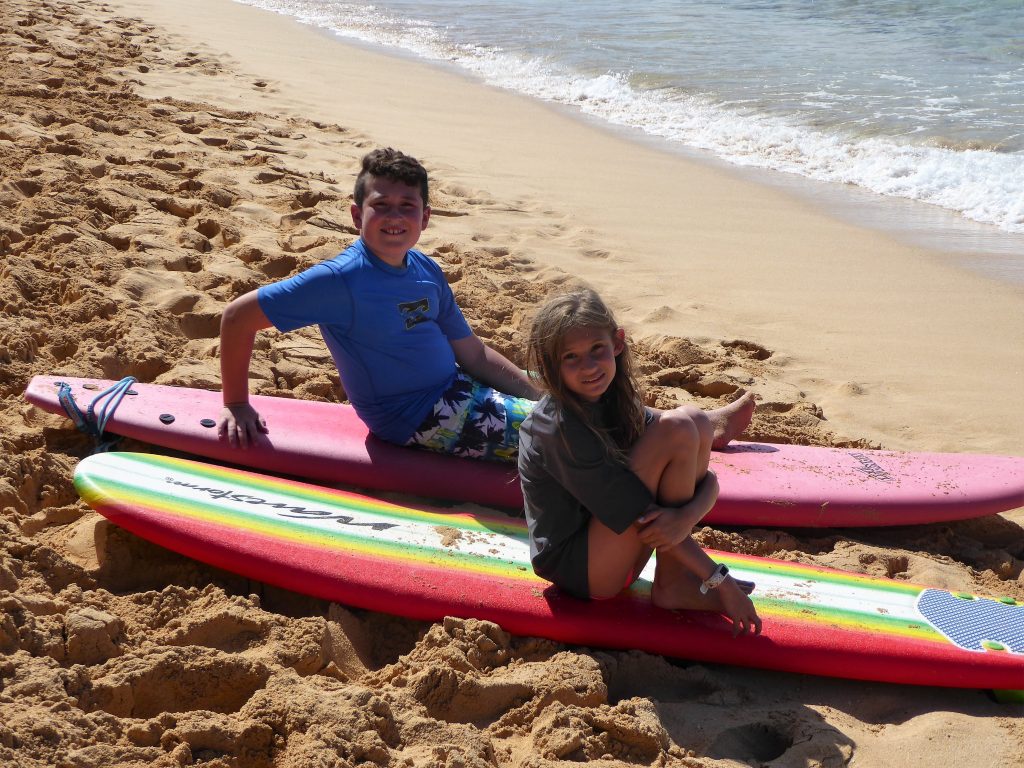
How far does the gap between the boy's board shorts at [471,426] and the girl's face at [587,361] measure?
95cm

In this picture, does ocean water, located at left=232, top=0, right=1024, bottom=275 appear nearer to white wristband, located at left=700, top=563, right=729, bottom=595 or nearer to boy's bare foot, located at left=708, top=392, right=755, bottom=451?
boy's bare foot, located at left=708, top=392, right=755, bottom=451

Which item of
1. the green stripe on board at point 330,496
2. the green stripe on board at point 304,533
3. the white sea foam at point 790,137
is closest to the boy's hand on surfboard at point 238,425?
the green stripe on board at point 330,496

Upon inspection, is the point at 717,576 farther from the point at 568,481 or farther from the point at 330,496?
the point at 330,496

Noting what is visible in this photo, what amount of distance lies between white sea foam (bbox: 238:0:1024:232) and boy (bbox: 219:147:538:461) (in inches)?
161

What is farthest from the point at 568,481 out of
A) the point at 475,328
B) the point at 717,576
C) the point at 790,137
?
the point at 790,137

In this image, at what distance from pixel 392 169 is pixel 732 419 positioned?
141 cm

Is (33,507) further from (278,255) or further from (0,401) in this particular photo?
(278,255)

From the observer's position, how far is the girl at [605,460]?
232cm

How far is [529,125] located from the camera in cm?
835

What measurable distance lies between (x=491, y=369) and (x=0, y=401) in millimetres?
1698

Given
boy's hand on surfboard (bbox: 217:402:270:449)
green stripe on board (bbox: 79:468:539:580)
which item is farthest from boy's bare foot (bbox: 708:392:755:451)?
boy's hand on surfboard (bbox: 217:402:270:449)

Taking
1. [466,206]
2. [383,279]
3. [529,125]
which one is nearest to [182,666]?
[383,279]

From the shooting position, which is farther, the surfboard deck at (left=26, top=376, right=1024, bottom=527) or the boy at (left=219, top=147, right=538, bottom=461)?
the surfboard deck at (left=26, top=376, right=1024, bottom=527)

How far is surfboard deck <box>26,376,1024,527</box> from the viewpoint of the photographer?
3.20 m
